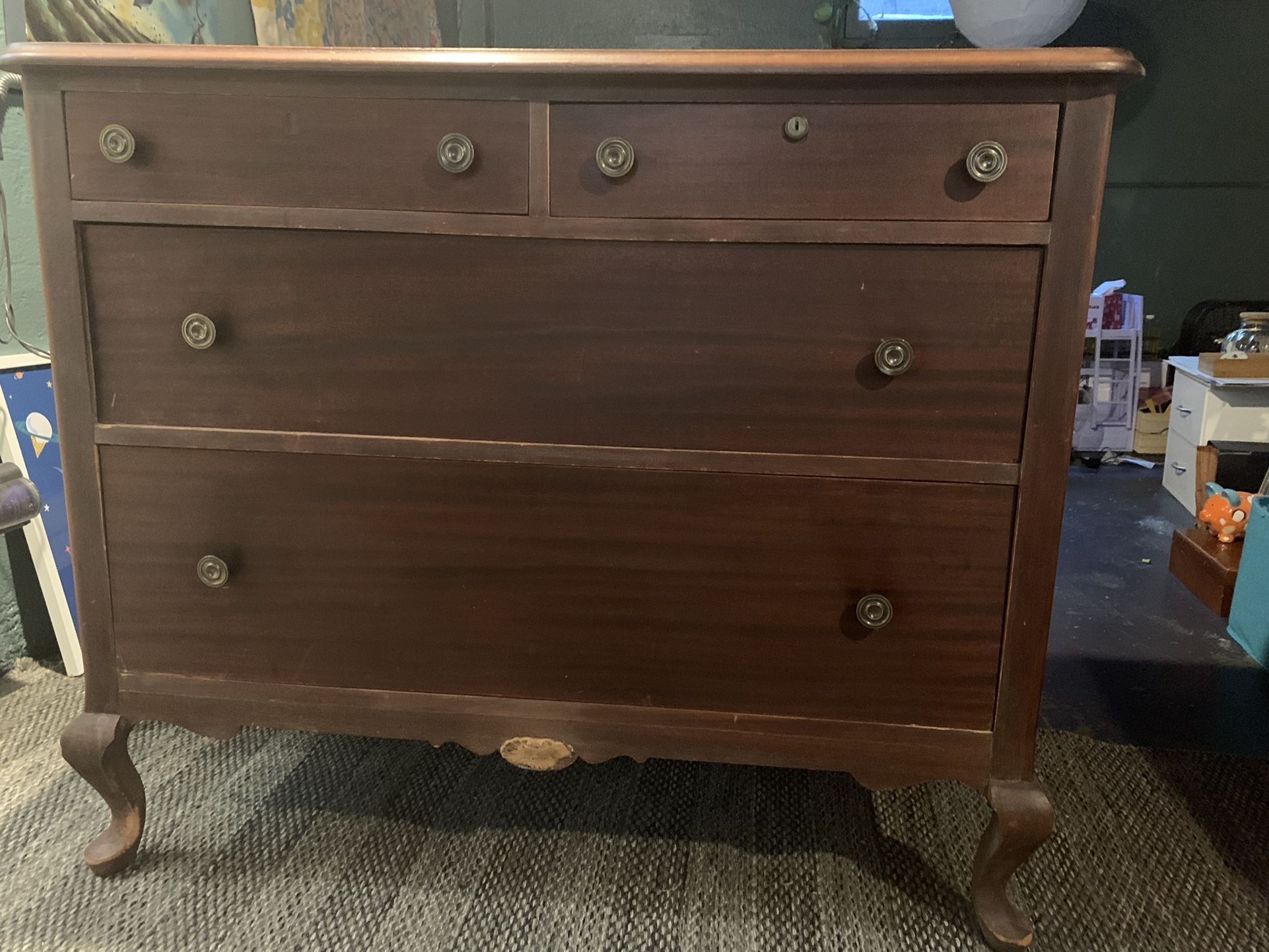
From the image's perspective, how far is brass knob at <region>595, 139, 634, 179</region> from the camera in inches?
33.9

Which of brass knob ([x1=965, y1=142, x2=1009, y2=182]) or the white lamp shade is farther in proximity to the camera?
the white lamp shade

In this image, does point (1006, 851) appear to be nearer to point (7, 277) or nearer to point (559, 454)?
point (559, 454)

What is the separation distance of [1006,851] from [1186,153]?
354cm

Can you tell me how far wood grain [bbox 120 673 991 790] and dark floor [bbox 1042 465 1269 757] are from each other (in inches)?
25.8

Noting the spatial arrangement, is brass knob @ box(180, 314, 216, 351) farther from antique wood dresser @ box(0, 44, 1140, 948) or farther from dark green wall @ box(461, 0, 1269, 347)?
dark green wall @ box(461, 0, 1269, 347)

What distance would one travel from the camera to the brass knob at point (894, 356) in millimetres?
868

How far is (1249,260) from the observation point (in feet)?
11.7

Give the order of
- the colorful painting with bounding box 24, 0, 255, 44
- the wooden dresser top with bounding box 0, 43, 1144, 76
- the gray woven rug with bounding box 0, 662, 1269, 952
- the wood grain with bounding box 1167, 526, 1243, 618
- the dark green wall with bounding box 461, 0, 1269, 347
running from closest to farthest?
the wooden dresser top with bounding box 0, 43, 1144, 76 → the gray woven rug with bounding box 0, 662, 1269, 952 → the colorful painting with bounding box 24, 0, 255, 44 → the wood grain with bounding box 1167, 526, 1243, 618 → the dark green wall with bounding box 461, 0, 1269, 347

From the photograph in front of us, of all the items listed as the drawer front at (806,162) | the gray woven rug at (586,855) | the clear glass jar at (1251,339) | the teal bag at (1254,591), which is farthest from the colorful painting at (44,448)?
the clear glass jar at (1251,339)

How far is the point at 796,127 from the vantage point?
0.84 metres

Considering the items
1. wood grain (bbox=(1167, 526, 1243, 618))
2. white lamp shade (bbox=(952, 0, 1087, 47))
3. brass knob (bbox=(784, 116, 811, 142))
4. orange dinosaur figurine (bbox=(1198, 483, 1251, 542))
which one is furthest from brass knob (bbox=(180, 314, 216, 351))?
orange dinosaur figurine (bbox=(1198, 483, 1251, 542))

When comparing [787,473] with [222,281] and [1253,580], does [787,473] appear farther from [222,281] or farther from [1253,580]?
[1253,580]

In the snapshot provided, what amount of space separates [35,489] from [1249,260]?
4205 mm

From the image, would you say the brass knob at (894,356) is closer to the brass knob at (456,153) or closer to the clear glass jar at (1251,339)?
the brass knob at (456,153)
